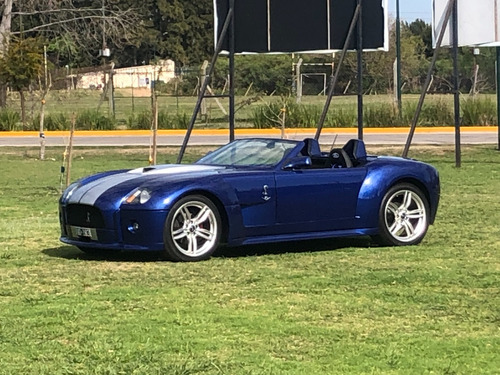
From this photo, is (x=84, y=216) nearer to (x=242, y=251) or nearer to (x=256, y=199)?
(x=256, y=199)

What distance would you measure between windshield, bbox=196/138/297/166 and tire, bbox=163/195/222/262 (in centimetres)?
98

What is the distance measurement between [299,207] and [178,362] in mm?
4562

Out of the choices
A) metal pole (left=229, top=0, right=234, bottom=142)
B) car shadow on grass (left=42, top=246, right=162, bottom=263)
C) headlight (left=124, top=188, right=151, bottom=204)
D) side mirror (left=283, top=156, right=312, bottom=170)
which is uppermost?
metal pole (left=229, top=0, right=234, bottom=142)

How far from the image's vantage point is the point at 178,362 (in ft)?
19.7

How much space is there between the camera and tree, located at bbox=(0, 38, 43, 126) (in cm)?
3609

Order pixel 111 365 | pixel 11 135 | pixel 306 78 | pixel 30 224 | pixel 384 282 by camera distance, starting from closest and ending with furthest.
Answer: pixel 111 365
pixel 384 282
pixel 30 224
pixel 11 135
pixel 306 78

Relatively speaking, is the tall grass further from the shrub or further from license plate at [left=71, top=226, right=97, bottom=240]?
license plate at [left=71, top=226, right=97, bottom=240]

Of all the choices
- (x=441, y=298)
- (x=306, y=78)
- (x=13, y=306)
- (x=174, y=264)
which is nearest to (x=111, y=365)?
(x=13, y=306)

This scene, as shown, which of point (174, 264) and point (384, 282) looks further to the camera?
point (174, 264)

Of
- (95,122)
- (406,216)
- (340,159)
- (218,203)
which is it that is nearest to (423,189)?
(406,216)

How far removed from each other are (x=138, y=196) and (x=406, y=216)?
2956mm

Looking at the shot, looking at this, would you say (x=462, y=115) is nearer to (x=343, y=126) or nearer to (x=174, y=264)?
(x=343, y=126)

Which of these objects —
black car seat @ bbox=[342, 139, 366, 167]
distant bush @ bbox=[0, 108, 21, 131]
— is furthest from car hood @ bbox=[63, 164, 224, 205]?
distant bush @ bbox=[0, 108, 21, 131]

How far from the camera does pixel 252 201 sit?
10133 mm
